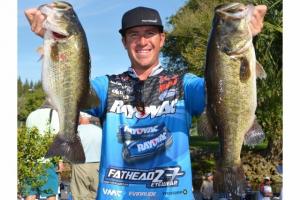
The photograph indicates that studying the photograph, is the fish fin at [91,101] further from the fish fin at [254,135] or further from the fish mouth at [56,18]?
the fish fin at [254,135]

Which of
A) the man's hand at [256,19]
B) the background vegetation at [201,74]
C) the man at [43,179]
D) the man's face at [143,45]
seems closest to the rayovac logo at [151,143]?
the man's face at [143,45]

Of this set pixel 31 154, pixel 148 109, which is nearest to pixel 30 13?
pixel 148 109

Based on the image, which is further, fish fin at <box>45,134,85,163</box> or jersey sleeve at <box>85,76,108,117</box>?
jersey sleeve at <box>85,76,108,117</box>

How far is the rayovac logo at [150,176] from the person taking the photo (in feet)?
11.1

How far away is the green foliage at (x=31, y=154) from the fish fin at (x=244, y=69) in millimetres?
5593

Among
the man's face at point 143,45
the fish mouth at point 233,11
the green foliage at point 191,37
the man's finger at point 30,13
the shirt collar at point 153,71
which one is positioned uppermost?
the green foliage at point 191,37

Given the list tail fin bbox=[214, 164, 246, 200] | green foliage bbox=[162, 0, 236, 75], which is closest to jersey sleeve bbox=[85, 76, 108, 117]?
tail fin bbox=[214, 164, 246, 200]

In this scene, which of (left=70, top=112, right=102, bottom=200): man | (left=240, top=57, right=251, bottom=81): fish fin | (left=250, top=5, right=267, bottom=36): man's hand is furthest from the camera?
(left=70, top=112, right=102, bottom=200): man

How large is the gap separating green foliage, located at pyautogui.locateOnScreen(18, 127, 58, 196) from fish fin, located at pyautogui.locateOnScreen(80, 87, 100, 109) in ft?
16.4

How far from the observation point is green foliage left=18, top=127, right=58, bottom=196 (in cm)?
812

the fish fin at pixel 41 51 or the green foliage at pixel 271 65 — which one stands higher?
the green foliage at pixel 271 65

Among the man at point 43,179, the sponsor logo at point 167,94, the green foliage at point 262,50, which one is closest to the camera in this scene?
the sponsor logo at point 167,94

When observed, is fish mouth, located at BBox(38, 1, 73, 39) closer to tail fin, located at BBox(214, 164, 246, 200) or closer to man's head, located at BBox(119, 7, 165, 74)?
man's head, located at BBox(119, 7, 165, 74)

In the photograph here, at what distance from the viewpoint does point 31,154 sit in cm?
827
